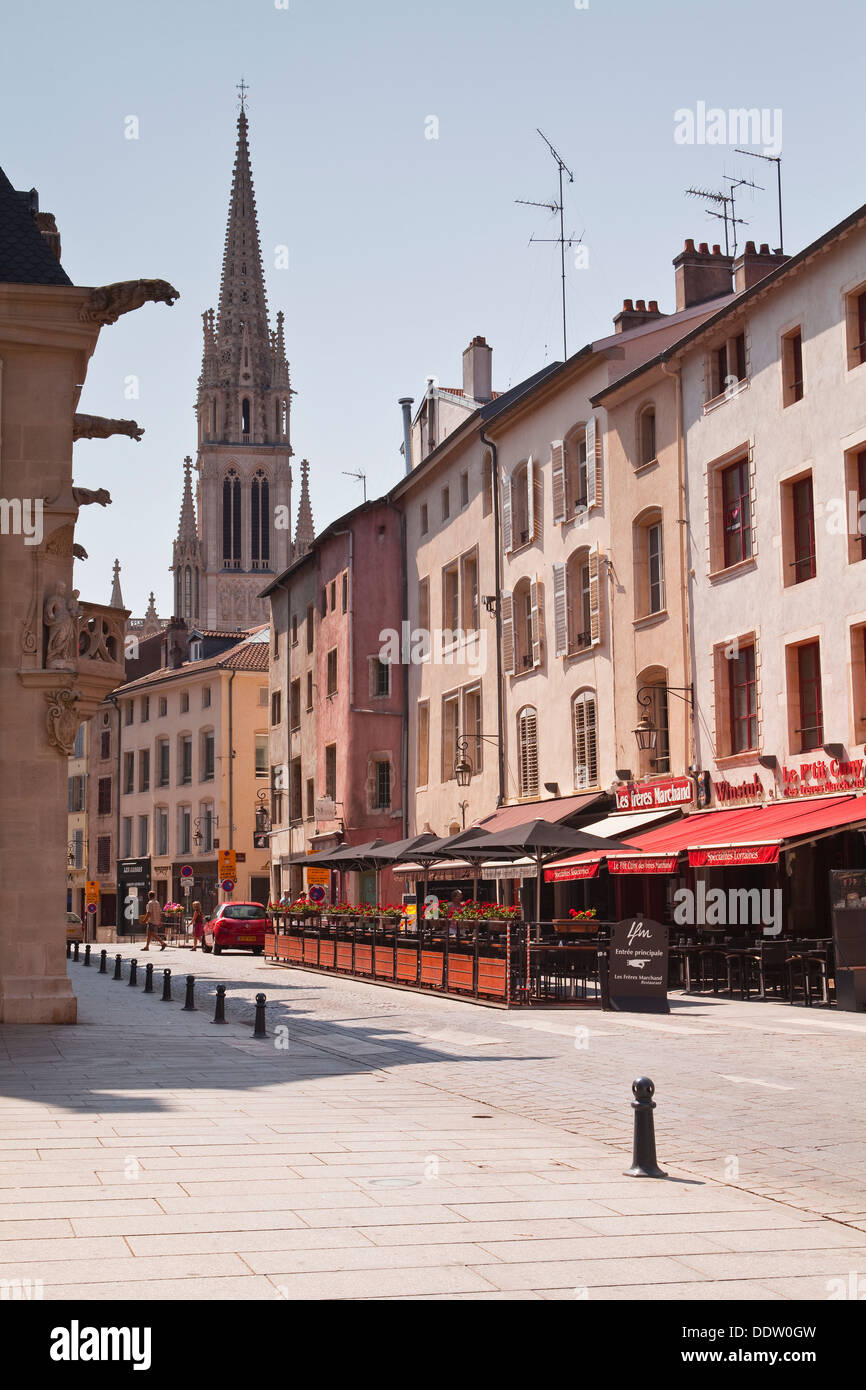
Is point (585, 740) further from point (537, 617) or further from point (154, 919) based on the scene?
point (154, 919)

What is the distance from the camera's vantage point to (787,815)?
23641 mm

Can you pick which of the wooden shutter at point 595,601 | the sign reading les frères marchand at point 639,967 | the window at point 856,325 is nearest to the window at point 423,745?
the wooden shutter at point 595,601

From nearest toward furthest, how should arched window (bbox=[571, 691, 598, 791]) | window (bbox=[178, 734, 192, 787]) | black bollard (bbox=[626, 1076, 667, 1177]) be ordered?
1. black bollard (bbox=[626, 1076, 667, 1177])
2. arched window (bbox=[571, 691, 598, 791])
3. window (bbox=[178, 734, 192, 787])

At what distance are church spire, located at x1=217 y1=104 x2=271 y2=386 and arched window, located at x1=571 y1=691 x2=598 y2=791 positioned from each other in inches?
3928

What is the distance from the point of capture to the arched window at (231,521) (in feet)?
412

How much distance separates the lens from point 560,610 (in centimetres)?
3444

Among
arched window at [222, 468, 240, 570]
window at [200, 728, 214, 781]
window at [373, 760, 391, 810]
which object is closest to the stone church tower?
arched window at [222, 468, 240, 570]

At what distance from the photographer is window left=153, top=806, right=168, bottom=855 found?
70000 mm

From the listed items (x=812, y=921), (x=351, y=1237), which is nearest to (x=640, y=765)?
(x=812, y=921)

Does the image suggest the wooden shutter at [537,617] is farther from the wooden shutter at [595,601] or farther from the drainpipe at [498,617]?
the wooden shutter at [595,601]

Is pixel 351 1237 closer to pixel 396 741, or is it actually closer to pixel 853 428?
pixel 853 428

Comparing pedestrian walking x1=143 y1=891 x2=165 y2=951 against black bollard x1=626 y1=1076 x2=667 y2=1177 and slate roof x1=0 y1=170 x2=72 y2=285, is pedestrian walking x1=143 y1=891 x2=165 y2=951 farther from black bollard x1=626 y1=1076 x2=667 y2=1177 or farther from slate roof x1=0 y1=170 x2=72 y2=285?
black bollard x1=626 y1=1076 x2=667 y2=1177

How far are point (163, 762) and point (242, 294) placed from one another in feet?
224

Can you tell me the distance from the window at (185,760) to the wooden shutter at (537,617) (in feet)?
114
